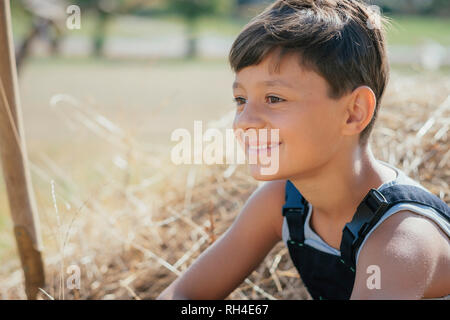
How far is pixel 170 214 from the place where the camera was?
2.47m

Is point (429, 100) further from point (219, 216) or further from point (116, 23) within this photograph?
point (116, 23)

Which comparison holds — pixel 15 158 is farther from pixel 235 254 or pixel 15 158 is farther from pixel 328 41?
pixel 328 41

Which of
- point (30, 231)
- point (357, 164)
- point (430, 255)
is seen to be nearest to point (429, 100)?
point (357, 164)

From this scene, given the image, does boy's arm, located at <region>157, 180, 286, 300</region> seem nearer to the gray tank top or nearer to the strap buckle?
the gray tank top

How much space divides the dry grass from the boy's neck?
542mm

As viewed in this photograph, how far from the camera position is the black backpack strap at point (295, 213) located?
1500mm

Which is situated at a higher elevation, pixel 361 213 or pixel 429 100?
pixel 429 100

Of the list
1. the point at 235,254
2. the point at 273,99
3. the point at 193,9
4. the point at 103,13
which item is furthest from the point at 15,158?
the point at 193,9

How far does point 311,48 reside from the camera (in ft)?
4.27

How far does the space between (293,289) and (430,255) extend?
0.82m

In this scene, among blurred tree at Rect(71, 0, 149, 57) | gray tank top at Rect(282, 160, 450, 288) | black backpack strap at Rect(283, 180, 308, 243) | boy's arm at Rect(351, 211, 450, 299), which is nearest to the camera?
boy's arm at Rect(351, 211, 450, 299)

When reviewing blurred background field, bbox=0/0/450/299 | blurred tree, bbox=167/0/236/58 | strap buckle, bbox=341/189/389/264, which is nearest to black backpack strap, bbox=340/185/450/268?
strap buckle, bbox=341/189/389/264

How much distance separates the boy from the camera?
1.21 meters

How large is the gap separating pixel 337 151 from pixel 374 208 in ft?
0.54
